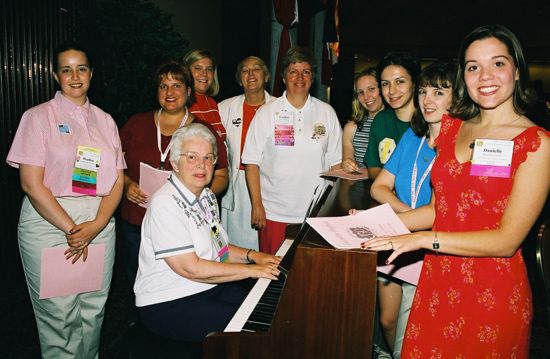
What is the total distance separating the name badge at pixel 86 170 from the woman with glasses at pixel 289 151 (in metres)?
1.10

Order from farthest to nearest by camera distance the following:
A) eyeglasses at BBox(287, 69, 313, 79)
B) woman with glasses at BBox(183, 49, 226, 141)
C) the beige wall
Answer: the beige wall, woman with glasses at BBox(183, 49, 226, 141), eyeglasses at BBox(287, 69, 313, 79)

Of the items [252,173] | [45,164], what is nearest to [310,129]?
[252,173]

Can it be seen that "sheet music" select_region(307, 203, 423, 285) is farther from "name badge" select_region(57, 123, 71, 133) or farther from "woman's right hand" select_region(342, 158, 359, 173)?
"name badge" select_region(57, 123, 71, 133)

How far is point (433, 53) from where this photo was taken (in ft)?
33.7

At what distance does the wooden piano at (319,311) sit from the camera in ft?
4.81

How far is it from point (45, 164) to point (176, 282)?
3.03 feet

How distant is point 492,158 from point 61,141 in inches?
77.5

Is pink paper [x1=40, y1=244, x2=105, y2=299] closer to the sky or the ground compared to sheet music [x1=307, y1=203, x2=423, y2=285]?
closer to the ground

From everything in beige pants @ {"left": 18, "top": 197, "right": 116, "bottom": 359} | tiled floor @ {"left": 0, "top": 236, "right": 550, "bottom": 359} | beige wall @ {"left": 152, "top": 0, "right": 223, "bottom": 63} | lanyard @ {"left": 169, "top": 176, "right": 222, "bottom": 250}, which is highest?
beige wall @ {"left": 152, "top": 0, "right": 223, "bottom": 63}

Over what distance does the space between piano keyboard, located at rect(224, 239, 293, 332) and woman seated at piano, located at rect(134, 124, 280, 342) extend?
2.4 inches

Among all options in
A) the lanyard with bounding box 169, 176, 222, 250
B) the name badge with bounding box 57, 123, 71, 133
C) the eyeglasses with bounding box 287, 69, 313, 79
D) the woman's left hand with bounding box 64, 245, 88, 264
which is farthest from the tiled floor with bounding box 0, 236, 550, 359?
the eyeglasses with bounding box 287, 69, 313, 79

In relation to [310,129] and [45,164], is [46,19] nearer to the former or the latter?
[45,164]

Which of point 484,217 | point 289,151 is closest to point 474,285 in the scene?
point 484,217

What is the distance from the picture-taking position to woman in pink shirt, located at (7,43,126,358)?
230 centimetres
